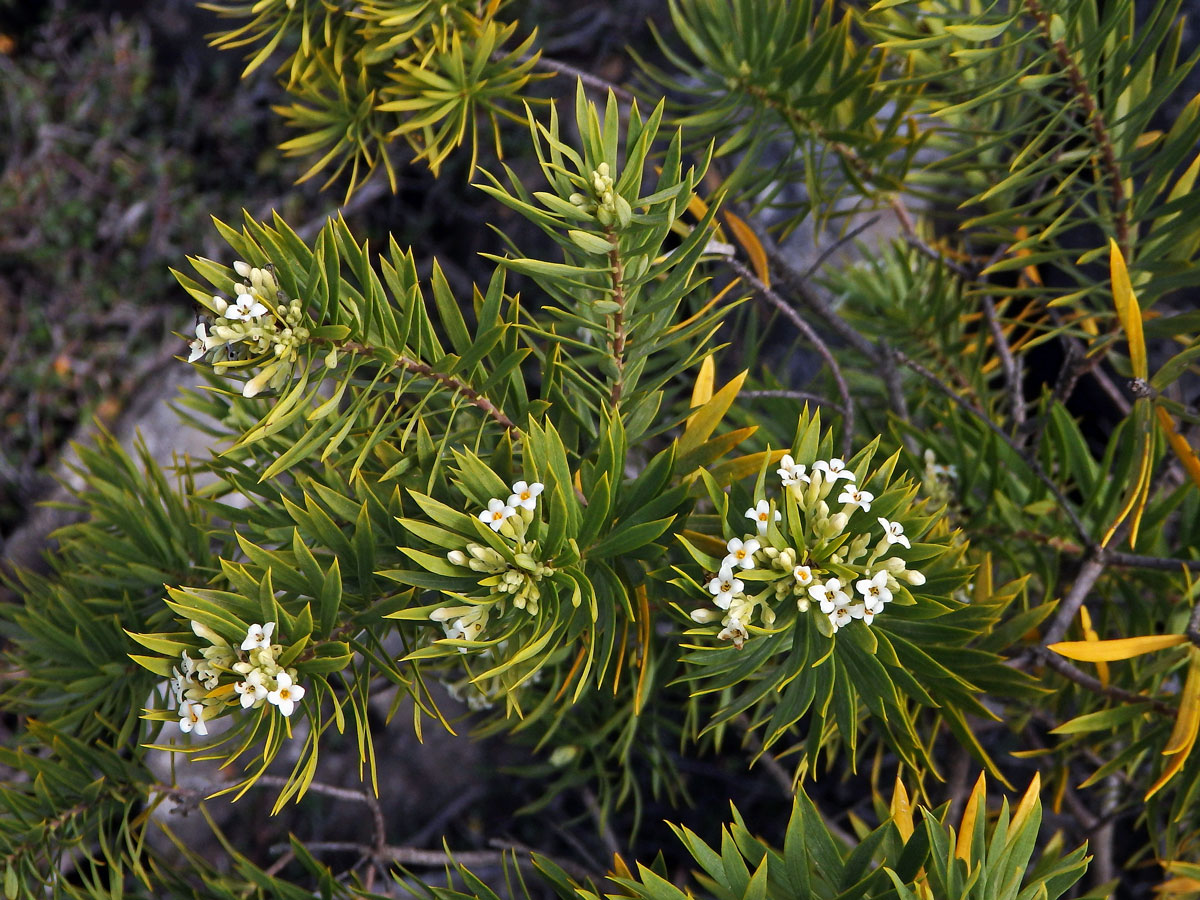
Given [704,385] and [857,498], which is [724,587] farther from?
[704,385]

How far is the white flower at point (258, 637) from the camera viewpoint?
1.49ft

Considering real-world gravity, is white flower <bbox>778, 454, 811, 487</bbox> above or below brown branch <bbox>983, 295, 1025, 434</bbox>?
above

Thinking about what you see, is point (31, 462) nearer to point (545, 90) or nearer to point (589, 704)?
point (545, 90)

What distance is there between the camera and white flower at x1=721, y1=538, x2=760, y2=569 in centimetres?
46

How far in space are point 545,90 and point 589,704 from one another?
57.2 inches

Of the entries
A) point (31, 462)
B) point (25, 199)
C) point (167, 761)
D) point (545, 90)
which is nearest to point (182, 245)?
point (25, 199)

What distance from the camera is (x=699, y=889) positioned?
1.33 m

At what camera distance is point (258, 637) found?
464mm

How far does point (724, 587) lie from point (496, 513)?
0.13m

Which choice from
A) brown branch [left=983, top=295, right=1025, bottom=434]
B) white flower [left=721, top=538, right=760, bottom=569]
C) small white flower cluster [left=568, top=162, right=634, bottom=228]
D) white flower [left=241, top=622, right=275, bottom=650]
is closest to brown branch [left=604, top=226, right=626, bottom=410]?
small white flower cluster [left=568, top=162, right=634, bottom=228]

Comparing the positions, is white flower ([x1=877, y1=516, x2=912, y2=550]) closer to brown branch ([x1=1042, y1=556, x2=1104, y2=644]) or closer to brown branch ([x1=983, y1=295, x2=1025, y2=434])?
brown branch ([x1=1042, y1=556, x2=1104, y2=644])

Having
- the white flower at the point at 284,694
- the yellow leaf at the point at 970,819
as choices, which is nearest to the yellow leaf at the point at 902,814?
the yellow leaf at the point at 970,819

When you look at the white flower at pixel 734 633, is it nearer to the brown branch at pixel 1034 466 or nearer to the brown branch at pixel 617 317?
the brown branch at pixel 617 317

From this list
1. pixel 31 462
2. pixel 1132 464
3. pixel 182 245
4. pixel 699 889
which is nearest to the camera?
pixel 1132 464
